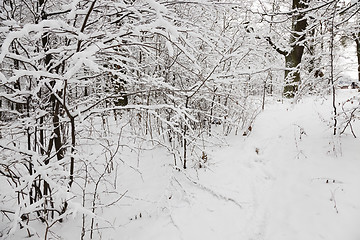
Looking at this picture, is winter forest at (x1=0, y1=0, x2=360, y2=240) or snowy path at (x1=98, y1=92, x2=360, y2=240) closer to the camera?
winter forest at (x1=0, y1=0, x2=360, y2=240)

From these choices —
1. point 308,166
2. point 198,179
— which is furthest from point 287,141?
point 198,179

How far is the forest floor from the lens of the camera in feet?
8.87

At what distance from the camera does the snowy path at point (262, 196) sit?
2691 millimetres

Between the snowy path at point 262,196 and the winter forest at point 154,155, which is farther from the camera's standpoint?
the snowy path at point 262,196

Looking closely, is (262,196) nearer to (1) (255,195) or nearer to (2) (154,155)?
(1) (255,195)

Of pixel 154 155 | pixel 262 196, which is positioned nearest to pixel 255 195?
pixel 262 196

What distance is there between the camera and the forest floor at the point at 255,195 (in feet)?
8.87

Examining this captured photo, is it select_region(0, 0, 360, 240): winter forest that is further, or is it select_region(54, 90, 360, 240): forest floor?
select_region(54, 90, 360, 240): forest floor

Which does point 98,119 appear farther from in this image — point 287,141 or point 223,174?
point 287,141

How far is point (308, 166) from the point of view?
136 inches

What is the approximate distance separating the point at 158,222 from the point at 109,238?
1.93ft

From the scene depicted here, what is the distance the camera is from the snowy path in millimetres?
2691

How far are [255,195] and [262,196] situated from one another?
3.6 inches

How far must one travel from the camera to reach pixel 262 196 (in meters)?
3.31
